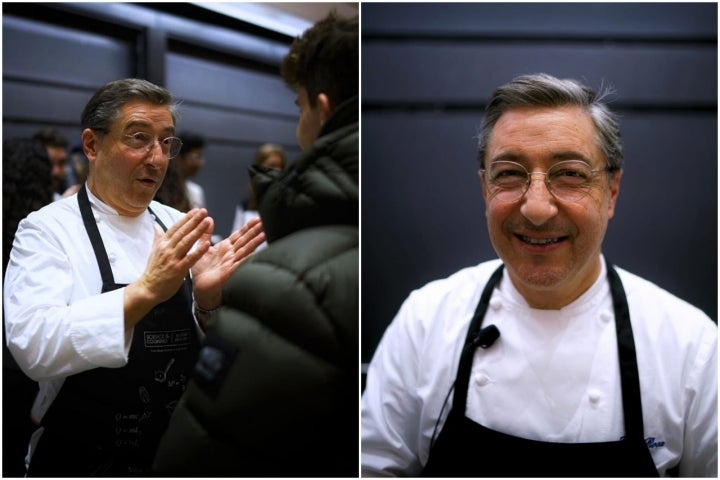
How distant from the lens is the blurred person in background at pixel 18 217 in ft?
6.20

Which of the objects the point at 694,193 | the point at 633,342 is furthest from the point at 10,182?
the point at 694,193

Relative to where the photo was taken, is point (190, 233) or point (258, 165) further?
point (258, 165)

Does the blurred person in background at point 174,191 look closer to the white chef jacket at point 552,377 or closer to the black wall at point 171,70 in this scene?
the black wall at point 171,70

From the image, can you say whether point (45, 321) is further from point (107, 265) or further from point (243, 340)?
point (243, 340)

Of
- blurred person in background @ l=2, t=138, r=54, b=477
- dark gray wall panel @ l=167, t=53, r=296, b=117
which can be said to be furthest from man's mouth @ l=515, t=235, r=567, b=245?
blurred person in background @ l=2, t=138, r=54, b=477

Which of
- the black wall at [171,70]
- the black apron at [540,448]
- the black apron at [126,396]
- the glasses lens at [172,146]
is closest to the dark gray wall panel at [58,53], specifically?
the black wall at [171,70]

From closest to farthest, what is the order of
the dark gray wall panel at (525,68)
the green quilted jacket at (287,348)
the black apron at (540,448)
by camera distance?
the green quilted jacket at (287,348), the black apron at (540,448), the dark gray wall panel at (525,68)

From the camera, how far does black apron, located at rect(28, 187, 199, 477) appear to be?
1804 mm

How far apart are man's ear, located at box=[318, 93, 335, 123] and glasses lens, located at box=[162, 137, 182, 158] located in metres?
0.39

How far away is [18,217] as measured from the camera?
1896 mm

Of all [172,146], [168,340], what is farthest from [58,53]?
[168,340]

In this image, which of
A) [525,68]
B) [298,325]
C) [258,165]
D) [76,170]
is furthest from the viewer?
[525,68]

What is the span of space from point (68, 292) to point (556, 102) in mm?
1332

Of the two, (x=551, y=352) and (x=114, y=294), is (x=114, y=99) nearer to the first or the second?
(x=114, y=294)
